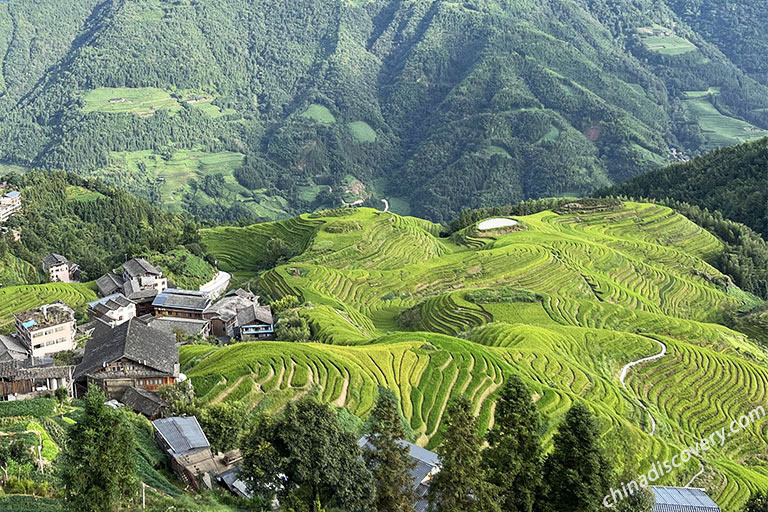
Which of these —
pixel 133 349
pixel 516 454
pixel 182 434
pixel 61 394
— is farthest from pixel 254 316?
pixel 516 454

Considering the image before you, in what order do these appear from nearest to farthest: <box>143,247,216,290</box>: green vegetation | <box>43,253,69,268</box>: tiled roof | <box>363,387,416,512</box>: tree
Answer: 1. <box>363,387,416,512</box>: tree
2. <box>143,247,216,290</box>: green vegetation
3. <box>43,253,69,268</box>: tiled roof

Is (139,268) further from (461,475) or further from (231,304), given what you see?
(461,475)

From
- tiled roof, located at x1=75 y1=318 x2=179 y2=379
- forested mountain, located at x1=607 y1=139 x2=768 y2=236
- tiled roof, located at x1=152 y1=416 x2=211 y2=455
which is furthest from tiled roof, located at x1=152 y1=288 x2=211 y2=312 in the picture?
forested mountain, located at x1=607 y1=139 x2=768 y2=236

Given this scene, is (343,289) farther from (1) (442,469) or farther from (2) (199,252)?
(1) (442,469)

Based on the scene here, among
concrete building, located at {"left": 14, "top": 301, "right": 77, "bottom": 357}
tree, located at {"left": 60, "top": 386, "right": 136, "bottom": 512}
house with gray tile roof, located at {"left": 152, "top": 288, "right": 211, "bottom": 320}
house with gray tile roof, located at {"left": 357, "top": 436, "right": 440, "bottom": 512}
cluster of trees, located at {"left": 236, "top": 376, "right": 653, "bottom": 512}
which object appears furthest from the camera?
house with gray tile roof, located at {"left": 152, "top": 288, "right": 211, "bottom": 320}

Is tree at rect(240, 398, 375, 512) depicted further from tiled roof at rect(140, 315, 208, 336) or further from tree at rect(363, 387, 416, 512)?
tiled roof at rect(140, 315, 208, 336)

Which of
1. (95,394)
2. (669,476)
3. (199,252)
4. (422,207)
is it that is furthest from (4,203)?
(422,207)
